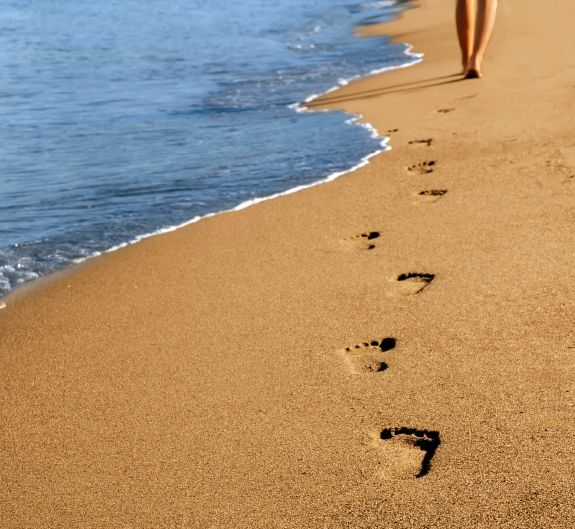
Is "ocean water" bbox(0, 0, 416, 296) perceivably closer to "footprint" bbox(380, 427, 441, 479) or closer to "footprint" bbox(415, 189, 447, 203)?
"footprint" bbox(415, 189, 447, 203)

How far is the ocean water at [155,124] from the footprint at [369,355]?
1496 mm

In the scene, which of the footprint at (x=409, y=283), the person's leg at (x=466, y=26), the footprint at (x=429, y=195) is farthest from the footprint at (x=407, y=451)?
the person's leg at (x=466, y=26)

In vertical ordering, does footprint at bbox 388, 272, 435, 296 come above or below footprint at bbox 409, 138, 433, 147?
below

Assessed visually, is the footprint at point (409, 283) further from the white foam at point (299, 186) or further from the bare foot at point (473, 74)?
the bare foot at point (473, 74)

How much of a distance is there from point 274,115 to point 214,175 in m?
Answer: 1.59

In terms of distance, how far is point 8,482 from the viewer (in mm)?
2455

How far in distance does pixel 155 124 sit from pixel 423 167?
2137 mm

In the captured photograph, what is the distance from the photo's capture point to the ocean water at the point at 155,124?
15.1 ft

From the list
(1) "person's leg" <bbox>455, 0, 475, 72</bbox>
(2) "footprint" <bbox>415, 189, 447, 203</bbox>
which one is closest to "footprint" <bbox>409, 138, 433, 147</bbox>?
(2) "footprint" <bbox>415, 189, 447, 203</bbox>

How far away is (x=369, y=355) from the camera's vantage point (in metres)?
2.96

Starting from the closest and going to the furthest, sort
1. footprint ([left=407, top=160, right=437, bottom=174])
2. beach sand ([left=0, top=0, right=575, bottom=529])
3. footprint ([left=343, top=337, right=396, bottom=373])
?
beach sand ([left=0, top=0, right=575, bottom=529]), footprint ([left=343, top=337, right=396, bottom=373]), footprint ([left=407, top=160, right=437, bottom=174])

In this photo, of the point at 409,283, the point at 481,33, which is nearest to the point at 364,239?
the point at 409,283

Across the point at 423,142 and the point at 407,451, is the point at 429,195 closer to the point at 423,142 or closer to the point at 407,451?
the point at 423,142

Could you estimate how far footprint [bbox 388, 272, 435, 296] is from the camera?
3389 mm
